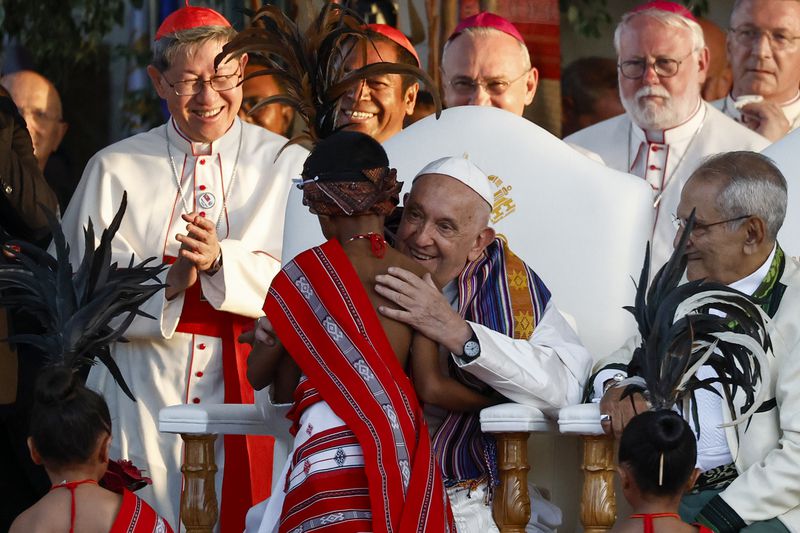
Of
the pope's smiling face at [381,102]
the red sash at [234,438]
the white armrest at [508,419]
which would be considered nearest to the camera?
the white armrest at [508,419]

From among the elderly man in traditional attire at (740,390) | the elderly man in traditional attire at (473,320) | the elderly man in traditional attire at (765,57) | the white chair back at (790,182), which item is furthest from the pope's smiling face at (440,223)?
the elderly man in traditional attire at (765,57)

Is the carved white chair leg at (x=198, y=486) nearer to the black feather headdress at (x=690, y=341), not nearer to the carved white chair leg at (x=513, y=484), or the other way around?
the carved white chair leg at (x=513, y=484)

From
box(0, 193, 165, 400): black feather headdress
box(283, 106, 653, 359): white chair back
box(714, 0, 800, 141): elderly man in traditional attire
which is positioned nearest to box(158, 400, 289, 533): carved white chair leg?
box(0, 193, 165, 400): black feather headdress

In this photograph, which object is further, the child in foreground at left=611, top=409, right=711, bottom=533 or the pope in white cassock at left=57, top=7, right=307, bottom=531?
the pope in white cassock at left=57, top=7, right=307, bottom=531

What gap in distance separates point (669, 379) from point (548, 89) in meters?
4.73

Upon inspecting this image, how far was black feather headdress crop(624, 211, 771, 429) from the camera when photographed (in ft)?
12.7

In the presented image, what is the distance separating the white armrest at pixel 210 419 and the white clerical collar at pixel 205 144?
1.58m

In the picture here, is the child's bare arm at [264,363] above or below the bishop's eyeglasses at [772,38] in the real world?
below

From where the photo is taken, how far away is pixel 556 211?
504 centimetres

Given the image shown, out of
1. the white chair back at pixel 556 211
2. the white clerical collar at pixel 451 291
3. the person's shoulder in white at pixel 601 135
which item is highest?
the person's shoulder in white at pixel 601 135

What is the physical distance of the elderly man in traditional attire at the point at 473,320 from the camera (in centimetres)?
415

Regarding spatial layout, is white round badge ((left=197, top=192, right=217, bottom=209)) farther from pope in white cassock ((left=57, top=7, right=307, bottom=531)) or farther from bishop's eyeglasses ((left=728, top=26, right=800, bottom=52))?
bishop's eyeglasses ((left=728, top=26, right=800, bottom=52))

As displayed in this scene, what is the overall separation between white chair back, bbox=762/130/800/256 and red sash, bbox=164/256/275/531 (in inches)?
71.9

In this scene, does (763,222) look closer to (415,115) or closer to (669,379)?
(669,379)
